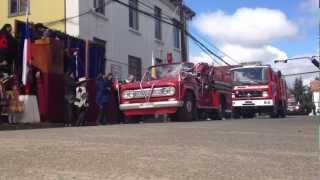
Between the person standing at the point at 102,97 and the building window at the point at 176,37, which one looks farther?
the building window at the point at 176,37

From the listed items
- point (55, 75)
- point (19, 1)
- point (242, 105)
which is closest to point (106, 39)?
point (19, 1)

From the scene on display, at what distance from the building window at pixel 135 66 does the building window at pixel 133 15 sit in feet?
5.01

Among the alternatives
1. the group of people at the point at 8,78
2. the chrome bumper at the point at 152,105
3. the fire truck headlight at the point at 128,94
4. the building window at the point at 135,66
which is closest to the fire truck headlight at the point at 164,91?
the chrome bumper at the point at 152,105

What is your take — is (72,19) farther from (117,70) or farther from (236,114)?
(236,114)

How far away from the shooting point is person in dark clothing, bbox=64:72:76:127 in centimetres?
1778

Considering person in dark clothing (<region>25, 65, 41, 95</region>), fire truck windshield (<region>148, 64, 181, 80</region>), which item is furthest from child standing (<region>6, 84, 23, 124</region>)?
fire truck windshield (<region>148, 64, 181, 80</region>)

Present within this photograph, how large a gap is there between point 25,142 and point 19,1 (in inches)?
673

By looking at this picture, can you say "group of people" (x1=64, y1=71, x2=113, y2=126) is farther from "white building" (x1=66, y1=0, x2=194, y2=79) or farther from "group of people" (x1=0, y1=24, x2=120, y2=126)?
"white building" (x1=66, y1=0, x2=194, y2=79)

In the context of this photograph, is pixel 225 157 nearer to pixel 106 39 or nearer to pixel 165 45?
pixel 106 39

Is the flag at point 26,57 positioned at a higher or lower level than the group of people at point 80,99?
higher

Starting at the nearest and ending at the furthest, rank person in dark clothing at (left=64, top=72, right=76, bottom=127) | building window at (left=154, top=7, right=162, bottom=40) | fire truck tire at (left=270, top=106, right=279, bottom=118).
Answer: person in dark clothing at (left=64, top=72, right=76, bottom=127)
fire truck tire at (left=270, top=106, right=279, bottom=118)
building window at (left=154, top=7, right=162, bottom=40)

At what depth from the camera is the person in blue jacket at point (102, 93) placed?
737 inches

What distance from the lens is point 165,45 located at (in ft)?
113

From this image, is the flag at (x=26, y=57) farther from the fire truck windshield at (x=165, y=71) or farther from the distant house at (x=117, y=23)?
the distant house at (x=117, y=23)
